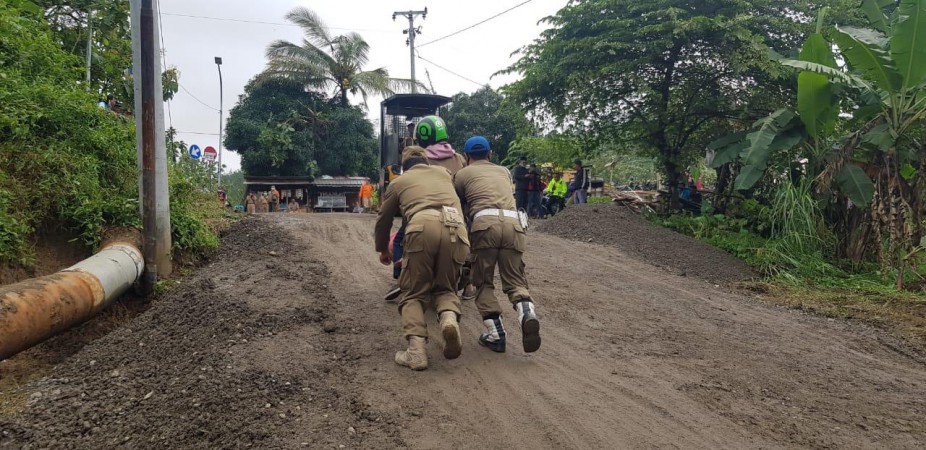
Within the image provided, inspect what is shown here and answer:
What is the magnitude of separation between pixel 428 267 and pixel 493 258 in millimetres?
635

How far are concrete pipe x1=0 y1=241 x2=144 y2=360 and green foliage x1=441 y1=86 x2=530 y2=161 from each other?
1017 inches

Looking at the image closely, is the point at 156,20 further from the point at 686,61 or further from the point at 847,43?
the point at 686,61

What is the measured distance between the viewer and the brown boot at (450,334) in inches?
Result: 156

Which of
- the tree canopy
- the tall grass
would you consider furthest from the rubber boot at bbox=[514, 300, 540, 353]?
the tree canopy

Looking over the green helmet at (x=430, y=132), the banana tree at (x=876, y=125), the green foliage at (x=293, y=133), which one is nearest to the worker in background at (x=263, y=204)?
the green foliage at (x=293, y=133)

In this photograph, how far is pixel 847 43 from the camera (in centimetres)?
800

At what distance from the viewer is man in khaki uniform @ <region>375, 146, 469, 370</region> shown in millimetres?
4090

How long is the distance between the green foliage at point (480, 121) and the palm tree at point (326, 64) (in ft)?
13.5

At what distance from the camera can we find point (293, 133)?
2694 cm

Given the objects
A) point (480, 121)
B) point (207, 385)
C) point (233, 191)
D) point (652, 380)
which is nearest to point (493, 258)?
point (652, 380)

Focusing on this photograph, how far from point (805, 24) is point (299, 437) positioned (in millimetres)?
12496

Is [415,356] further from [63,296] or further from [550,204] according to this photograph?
[550,204]

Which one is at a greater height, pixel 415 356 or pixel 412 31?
pixel 412 31

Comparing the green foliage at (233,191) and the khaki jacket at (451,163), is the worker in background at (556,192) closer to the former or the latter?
the green foliage at (233,191)
